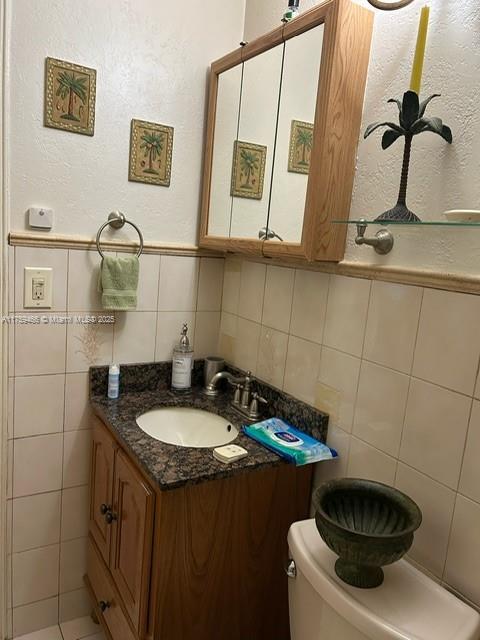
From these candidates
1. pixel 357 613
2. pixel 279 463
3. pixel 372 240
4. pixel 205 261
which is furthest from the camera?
pixel 205 261

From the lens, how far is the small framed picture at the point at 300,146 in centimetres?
122

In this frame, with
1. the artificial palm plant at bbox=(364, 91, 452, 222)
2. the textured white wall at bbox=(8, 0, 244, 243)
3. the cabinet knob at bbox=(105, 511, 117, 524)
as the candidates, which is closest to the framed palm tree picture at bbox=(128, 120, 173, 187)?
→ the textured white wall at bbox=(8, 0, 244, 243)

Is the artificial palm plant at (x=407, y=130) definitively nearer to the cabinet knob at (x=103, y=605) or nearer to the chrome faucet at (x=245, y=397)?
the chrome faucet at (x=245, y=397)

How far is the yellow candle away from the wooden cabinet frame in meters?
0.20

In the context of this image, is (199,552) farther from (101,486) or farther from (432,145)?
(432,145)

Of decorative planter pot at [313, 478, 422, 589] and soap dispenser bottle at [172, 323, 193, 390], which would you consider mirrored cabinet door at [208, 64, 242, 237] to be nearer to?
soap dispenser bottle at [172, 323, 193, 390]

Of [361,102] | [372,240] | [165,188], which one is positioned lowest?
[372,240]

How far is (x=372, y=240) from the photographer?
1.15 metres

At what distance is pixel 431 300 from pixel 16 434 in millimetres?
1299

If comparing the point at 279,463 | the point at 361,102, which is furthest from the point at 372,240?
the point at 279,463

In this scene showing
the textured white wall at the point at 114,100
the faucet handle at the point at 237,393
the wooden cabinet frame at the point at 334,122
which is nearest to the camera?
the wooden cabinet frame at the point at 334,122

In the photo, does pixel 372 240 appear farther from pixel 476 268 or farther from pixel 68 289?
pixel 68 289

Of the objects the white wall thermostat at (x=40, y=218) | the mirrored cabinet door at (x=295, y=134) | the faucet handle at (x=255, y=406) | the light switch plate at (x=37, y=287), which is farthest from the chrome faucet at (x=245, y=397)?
the white wall thermostat at (x=40, y=218)

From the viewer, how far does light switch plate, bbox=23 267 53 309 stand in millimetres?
1439
